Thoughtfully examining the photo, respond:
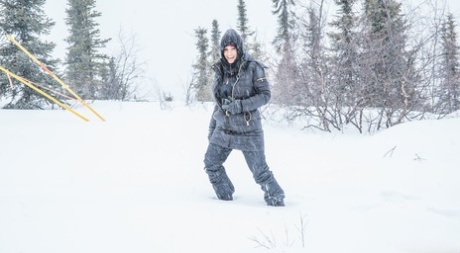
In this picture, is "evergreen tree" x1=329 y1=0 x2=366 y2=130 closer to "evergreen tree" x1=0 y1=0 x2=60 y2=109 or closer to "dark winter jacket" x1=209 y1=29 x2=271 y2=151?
"dark winter jacket" x1=209 y1=29 x2=271 y2=151

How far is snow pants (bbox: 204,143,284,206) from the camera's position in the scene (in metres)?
2.82

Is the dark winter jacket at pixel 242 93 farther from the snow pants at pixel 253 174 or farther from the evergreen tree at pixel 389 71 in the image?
the evergreen tree at pixel 389 71

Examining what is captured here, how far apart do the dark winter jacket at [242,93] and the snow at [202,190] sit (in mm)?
586

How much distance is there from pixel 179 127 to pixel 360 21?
411cm

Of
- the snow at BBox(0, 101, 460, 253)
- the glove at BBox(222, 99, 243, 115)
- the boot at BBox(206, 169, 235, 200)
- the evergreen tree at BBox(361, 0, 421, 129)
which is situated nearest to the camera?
the snow at BBox(0, 101, 460, 253)

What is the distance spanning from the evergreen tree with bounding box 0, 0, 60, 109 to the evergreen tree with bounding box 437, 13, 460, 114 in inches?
390

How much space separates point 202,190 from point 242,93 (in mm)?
1192

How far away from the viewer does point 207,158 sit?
3.06 meters

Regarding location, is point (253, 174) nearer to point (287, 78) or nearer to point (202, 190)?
point (202, 190)

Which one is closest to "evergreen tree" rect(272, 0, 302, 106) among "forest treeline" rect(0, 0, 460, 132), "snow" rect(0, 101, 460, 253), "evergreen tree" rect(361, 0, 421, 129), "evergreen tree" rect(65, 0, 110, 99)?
"forest treeline" rect(0, 0, 460, 132)

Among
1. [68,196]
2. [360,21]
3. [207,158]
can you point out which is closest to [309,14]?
[360,21]

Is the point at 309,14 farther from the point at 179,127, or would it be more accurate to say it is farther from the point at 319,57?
the point at 179,127

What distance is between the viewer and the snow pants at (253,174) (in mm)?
2822

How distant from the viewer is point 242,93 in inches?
114
